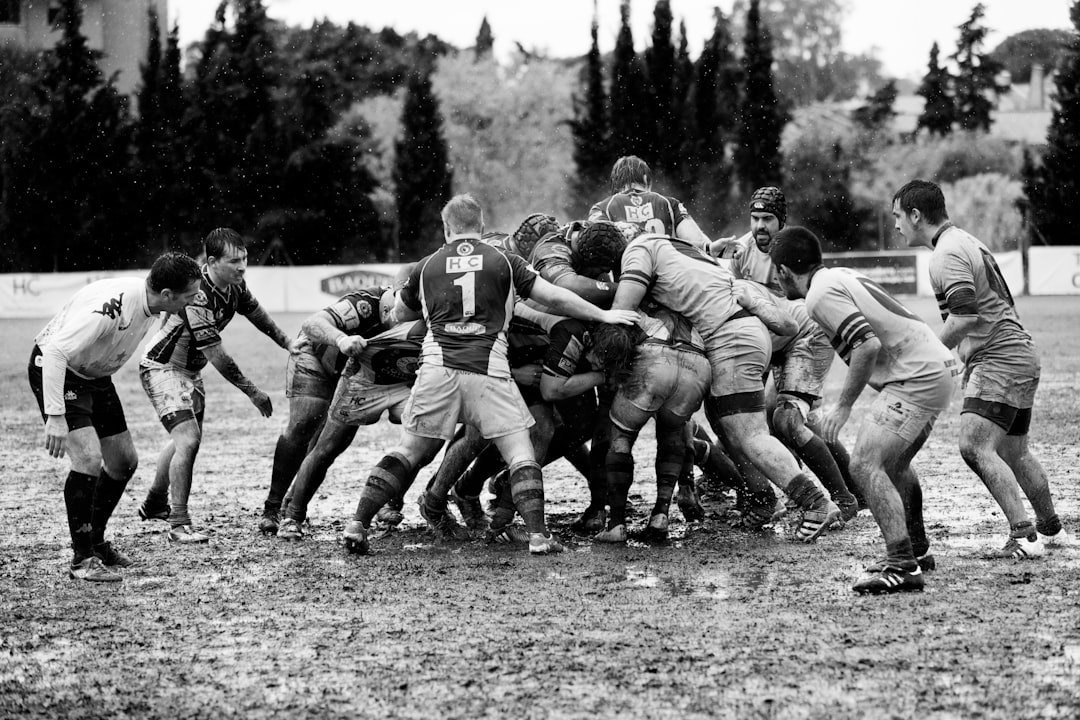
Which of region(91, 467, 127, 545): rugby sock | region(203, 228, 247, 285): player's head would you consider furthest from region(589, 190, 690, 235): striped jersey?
region(91, 467, 127, 545): rugby sock

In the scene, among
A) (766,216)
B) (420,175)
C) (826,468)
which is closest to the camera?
(826,468)

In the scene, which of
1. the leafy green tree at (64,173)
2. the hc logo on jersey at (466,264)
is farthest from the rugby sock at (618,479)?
the leafy green tree at (64,173)

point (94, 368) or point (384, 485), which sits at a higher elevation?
point (94, 368)

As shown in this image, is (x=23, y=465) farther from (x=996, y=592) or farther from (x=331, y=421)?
(x=996, y=592)

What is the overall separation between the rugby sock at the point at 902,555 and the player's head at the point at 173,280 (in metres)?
3.84

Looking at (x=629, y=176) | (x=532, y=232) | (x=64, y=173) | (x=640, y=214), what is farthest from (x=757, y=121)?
(x=532, y=232)

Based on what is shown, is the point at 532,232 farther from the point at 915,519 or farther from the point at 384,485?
the point at 915,519

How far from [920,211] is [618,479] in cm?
225

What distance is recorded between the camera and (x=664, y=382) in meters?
7.58

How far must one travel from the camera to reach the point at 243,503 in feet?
31.3

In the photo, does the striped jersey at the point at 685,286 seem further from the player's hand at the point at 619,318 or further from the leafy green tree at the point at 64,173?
the leafy green tree at the point at 64,173

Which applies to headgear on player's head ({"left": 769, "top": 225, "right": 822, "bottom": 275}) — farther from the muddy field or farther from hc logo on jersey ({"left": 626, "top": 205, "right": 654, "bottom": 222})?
hc logo on jersey ({"left": 626, "top": 205, "right": 654, "bottom": 222})

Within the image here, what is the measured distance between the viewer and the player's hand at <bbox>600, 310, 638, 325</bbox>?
7.34 metres

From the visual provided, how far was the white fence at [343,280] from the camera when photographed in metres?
37.5
